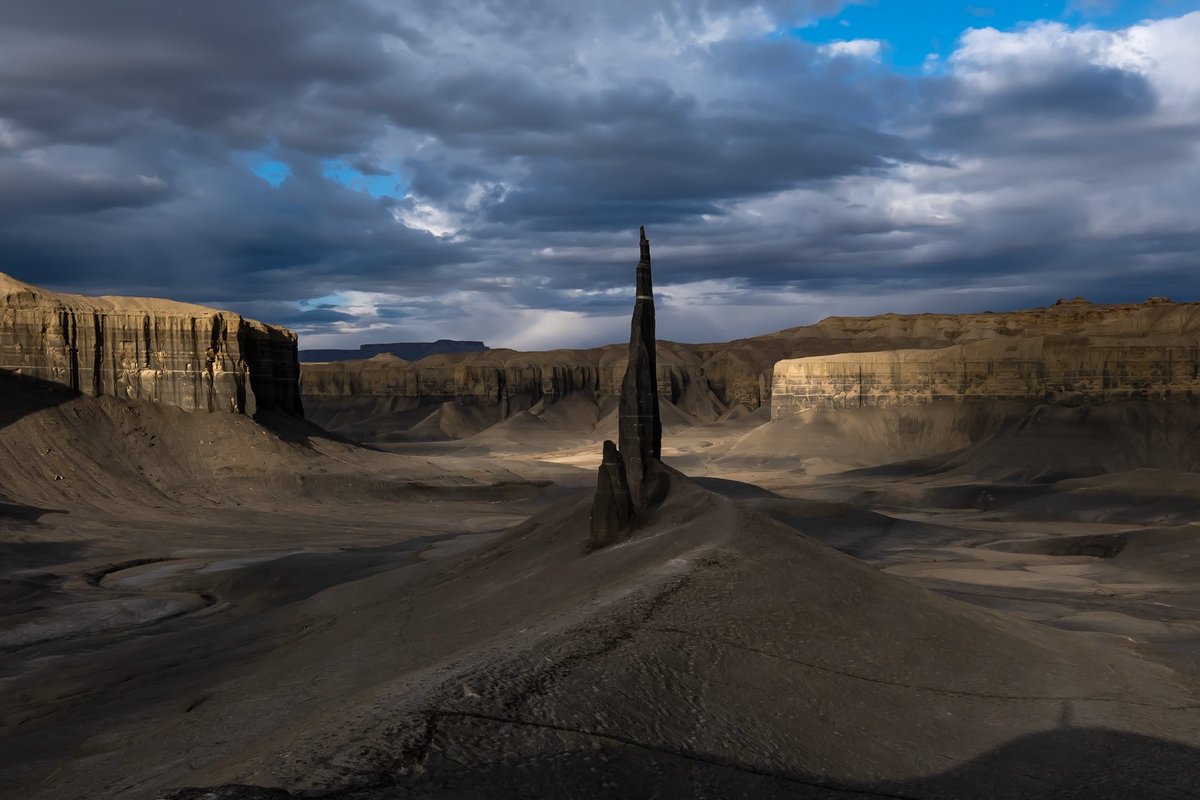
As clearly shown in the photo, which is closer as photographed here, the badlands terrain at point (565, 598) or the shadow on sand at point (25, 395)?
the badlands terrain at point (565, 598)

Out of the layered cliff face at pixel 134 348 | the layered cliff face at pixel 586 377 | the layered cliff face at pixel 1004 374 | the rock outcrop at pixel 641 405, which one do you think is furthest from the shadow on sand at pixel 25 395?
the layered cliff face at pixel 586 377

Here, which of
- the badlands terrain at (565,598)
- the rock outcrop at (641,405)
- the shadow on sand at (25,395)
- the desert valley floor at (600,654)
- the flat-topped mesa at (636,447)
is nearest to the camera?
the desert valley floor at (600,654)

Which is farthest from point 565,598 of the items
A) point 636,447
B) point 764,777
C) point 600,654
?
point 636,447

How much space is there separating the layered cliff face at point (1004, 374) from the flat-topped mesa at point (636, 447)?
50332mm

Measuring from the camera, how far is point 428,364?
129 meters

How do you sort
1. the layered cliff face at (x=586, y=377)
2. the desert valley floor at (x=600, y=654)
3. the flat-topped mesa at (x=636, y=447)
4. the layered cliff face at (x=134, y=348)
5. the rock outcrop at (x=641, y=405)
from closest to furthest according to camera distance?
the desert valley floor at (x=600, y=654), the flat-topped mesa at (x=636, y=447), the rock outcrop at (x=641, y=405), the layered cliff face at (x=134, y=348), the layered cliff face at (x=586, y=377)

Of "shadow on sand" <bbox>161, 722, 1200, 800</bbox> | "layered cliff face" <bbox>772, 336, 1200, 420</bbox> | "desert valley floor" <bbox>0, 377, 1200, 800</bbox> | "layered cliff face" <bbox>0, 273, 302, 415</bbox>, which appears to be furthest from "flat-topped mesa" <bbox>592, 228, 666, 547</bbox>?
"layered cliff face" <bbox>772, 336, 1200, 420</bbox>

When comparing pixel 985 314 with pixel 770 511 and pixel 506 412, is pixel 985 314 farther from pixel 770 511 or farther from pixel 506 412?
pixel 770 511

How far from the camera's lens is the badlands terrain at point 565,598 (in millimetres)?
→ 9594

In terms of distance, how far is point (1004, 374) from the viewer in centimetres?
7006

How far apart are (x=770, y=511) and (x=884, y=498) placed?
17.3 m

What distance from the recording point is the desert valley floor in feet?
29.8

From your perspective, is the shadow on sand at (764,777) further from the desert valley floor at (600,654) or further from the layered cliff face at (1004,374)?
the layered cliff face at (1004,374)

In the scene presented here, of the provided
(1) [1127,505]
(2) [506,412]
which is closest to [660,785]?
(1) [1127,505]
